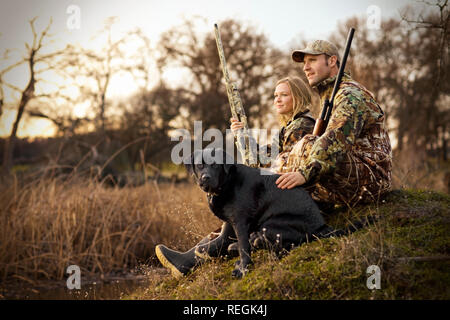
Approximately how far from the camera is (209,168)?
3.69 metres

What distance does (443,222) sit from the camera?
432 cm

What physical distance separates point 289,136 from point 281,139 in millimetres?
230

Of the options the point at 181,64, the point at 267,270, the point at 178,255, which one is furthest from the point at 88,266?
the point at 181,64

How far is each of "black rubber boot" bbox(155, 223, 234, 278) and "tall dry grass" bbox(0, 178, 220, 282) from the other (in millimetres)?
2651

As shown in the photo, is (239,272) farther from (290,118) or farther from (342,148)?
(290,118)

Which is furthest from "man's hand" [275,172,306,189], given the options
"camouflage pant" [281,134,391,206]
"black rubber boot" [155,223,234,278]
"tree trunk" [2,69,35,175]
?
"tree trunk" [2,69,35,175]

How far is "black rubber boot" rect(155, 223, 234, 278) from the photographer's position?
14.8 feet

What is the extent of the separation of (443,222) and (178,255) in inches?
111

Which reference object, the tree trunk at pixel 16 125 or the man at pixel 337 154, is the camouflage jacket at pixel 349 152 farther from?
the tree trunk at pixel 16 125

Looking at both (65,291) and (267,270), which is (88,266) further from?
(267,270)

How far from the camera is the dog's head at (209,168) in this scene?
3.65m

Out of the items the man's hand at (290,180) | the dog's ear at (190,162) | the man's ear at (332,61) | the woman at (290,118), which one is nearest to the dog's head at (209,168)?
the dog's ear at (190,162)

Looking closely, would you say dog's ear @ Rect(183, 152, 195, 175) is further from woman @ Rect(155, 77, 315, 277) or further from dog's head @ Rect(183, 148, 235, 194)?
woman @ Rect(155, 77, 315, 277)

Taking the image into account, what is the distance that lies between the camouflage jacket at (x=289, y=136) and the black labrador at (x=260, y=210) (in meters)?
0.71
